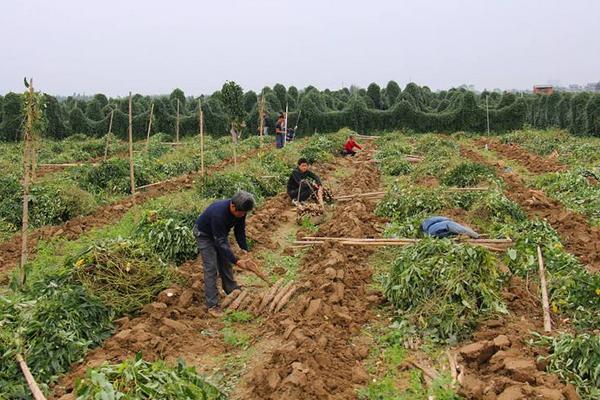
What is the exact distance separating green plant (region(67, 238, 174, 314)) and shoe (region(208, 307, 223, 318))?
0.72 m

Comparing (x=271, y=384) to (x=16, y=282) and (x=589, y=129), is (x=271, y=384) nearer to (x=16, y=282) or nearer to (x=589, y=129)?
(x=16, y=282)

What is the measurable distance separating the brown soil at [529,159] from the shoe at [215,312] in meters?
11.7

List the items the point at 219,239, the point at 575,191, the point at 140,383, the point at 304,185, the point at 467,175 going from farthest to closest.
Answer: the point at 467,175, the point at 575,191, the point at 304,185, the point at 219,239, the point at 140,383

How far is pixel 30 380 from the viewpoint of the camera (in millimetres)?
4074

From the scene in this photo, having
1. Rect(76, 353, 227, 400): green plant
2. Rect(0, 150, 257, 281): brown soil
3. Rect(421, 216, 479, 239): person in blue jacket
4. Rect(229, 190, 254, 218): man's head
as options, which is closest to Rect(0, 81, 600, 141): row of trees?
Rect(0, 150, 257, 281): brown soil

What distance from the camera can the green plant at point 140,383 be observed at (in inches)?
138

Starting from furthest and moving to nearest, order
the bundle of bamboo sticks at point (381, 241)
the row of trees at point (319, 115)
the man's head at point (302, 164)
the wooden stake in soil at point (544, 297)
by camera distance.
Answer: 1. the row of trees at point (319, 115)
2. the man's head at point (302, 164)
3. the bundle of bamboo sticks at point (381, 241)
4. the wooden stake in soil at point (544, 297)

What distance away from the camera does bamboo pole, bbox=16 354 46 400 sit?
12.6ft

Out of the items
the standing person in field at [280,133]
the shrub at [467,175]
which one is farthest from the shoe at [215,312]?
the standing person in field at [280,133]

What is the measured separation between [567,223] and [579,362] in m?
4.93

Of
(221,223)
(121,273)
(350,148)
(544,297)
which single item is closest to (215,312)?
(221,223)

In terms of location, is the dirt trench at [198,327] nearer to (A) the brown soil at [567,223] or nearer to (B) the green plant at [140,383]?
(B) the green plant at [140,383]

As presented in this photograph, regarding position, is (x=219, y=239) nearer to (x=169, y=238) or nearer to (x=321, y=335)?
(x=321, y=335)

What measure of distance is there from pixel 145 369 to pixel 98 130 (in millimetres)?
31004
